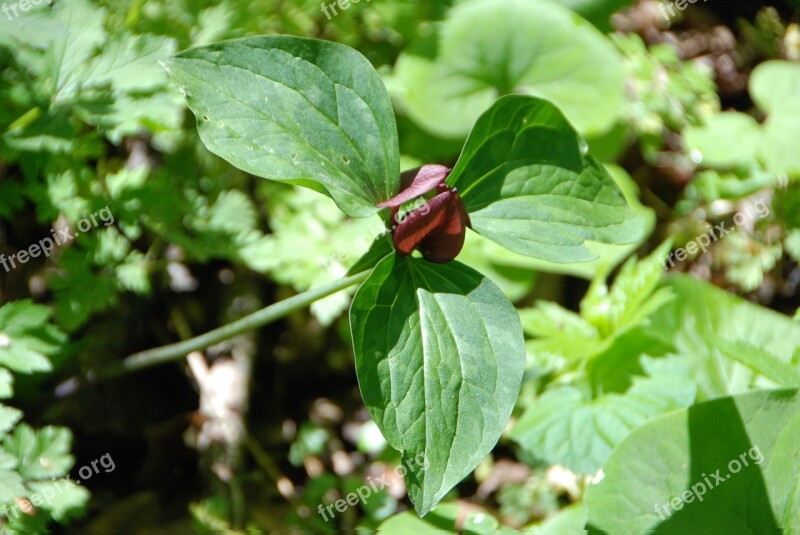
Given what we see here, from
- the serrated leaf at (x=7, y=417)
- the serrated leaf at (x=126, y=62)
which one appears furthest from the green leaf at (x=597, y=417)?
the serrated leaf at (x=126, y=62)

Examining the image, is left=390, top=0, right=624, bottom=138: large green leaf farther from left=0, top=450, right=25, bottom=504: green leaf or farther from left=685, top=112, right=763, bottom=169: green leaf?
left=0, top=450, right=25, bottom=504: green leaf

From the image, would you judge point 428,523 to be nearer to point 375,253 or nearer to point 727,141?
point 375,253

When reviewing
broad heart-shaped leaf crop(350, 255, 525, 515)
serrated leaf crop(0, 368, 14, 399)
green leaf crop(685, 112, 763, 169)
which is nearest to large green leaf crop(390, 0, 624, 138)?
green leaf crop(685, 112, 763, 169)

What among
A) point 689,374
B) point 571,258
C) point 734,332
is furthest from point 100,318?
point 734,332

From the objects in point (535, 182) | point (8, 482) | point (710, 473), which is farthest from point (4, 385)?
point (710, 473)

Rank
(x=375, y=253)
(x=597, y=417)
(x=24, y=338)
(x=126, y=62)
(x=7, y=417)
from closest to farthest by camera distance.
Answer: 1. (x=375, y=253)
2. (x=7, y=417)
3. (x=24, y=338)
4. (x=126, y=62)
5. (x=597, y=417)

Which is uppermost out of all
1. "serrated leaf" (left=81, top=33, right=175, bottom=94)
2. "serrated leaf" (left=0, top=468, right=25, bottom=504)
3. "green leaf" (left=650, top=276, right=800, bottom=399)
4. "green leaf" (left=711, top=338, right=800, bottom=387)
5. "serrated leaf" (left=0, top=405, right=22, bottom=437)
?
"serrated leaf" (left=81, top=33, right=175, bottom=94)

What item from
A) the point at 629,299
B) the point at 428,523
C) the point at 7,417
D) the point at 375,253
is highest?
the point at 375,253
